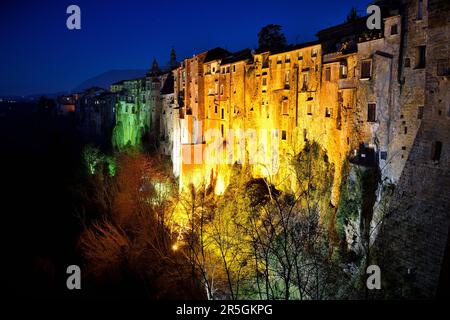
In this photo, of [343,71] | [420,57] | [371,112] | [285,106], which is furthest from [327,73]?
[420,57]

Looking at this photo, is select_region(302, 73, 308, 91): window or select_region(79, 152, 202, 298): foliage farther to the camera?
select_region(302, 73, 308, 91): window

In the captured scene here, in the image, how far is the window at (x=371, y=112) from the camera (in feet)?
58.6

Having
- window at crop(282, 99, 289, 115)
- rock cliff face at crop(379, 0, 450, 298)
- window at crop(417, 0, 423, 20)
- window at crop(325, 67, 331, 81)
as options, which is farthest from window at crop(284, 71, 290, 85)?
rock cliff face at crop(379, 0, 450, 298)

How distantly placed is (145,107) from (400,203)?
4489 centimetres

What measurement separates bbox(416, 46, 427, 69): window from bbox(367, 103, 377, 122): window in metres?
2.73

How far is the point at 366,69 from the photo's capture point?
18328mm

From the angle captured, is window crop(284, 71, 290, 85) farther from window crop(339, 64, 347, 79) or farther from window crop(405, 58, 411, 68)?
window crop(405, 58, 411, 68)

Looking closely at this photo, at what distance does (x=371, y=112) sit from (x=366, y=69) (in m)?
2.06

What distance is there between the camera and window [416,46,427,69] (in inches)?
607

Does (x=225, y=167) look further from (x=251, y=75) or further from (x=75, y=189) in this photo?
(x=75, y=189)

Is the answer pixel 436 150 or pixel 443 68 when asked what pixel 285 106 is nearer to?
pixel 443 68

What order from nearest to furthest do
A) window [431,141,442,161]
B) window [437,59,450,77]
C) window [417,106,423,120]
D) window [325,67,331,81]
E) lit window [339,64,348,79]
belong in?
window [437,59,450,77], window [431,141,442,161], window [417,106,423,120], lit window [339,64,348,79], window [325,67,331,81]

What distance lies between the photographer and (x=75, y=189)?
143ft
